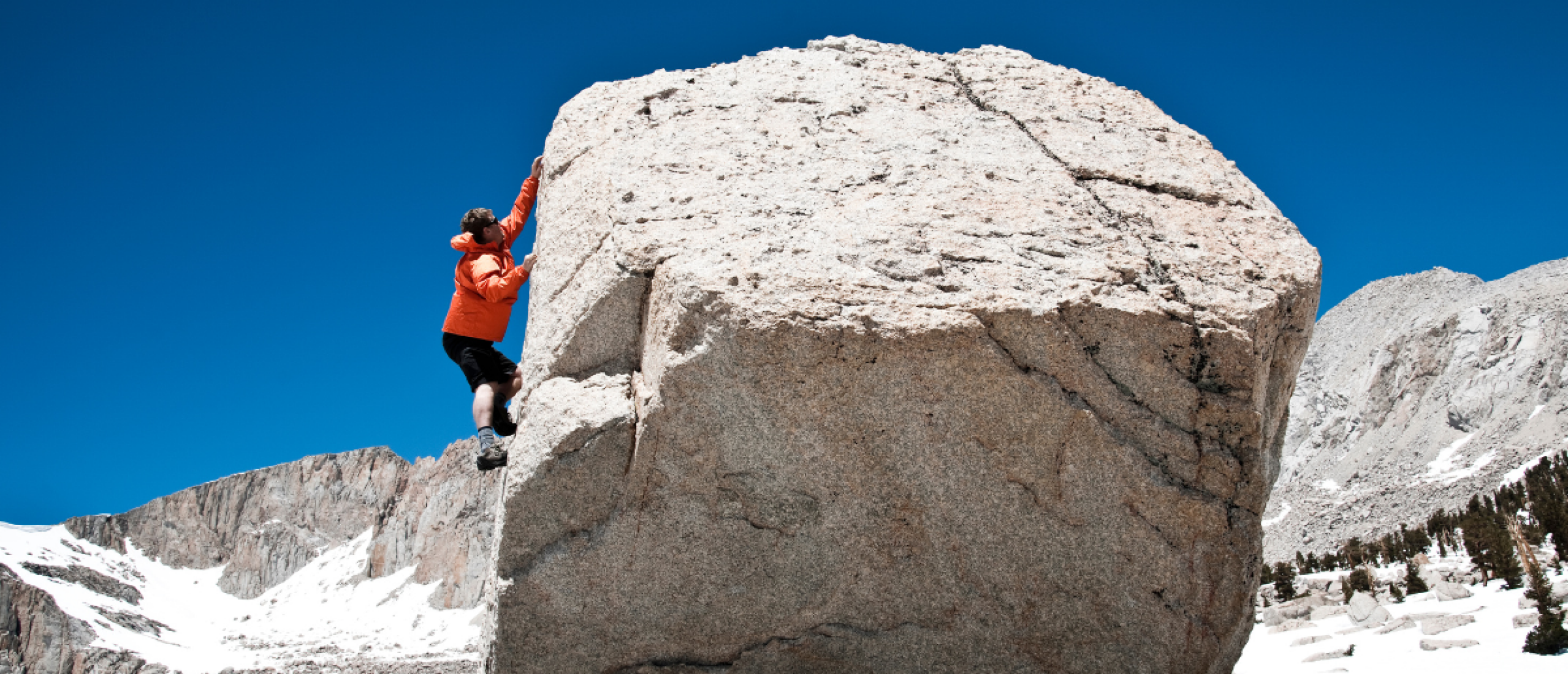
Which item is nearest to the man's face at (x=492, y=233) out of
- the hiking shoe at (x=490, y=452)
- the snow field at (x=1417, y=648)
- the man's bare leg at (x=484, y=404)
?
the man's bare leg at (x=484, y=404)

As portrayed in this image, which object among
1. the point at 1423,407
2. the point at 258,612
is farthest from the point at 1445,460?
the point at 258,612

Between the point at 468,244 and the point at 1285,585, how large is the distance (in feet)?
92.4

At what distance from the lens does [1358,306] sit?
13125 centimetres

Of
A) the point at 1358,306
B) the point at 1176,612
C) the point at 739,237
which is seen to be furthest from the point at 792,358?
the point at 1358,306

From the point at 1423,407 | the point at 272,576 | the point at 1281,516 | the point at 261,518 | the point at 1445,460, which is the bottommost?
the point at 272,576

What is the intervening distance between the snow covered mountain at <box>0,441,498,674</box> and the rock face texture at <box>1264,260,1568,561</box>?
6217 centimetres

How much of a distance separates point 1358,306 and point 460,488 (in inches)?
4796

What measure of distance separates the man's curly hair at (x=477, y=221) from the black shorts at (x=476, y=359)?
0.72 m

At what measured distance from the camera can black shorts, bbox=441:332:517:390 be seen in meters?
6.48

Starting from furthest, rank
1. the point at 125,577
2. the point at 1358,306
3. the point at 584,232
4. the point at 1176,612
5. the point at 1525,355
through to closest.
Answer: the point at 125,577, the point at 1358,306, the point at 1525,355, the point at 584,232, the point at 1176,612

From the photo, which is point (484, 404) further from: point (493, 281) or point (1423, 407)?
point (1423, 407)

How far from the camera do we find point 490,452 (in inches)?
237

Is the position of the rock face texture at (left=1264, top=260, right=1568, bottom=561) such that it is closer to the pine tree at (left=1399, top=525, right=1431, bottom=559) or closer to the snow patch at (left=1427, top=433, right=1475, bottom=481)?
the snow patch at (left=1427, top=433, right=1475, bottom=481)

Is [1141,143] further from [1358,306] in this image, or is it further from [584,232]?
[1358,306]
